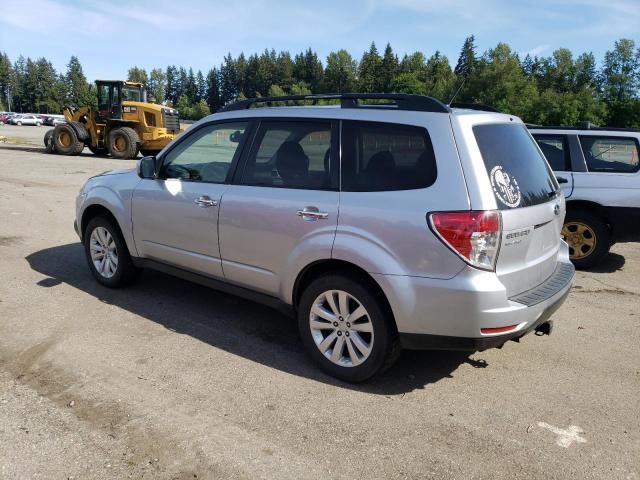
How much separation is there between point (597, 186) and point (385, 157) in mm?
4160

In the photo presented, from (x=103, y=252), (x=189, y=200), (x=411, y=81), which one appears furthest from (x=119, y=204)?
(x=411, y=81)

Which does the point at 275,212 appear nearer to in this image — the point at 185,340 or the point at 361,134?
the point at 361,134

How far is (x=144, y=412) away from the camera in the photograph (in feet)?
10.5

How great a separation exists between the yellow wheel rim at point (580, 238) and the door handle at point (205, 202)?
455cm

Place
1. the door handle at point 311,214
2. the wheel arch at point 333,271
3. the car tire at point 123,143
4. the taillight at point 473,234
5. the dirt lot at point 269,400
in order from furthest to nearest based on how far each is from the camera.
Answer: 1. the car tire at point 123,143
2. the door handle at point 311,214
3. the wheel arch at point 333,271
4. the taillight at point 473,234
5. the dirt lot at point 269,400

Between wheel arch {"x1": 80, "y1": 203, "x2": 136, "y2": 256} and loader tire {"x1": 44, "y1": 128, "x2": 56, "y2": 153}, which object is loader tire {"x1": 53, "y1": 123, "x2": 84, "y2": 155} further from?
wheel arch {"x1": 80, "y1": 203, "x2": 136, "y2": 256}

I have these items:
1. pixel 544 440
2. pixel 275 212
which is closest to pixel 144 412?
pixel 275 212

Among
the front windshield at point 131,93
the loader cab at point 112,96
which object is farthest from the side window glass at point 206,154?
the front windshield at point 131,93

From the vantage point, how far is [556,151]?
6.75m

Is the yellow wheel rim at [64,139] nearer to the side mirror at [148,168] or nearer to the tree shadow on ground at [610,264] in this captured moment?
the side mirror at [148,168]

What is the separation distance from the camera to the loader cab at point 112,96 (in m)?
21.0

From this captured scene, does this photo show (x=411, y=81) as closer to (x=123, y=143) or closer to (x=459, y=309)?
(x=123, y=143)

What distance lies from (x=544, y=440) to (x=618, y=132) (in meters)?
4.91

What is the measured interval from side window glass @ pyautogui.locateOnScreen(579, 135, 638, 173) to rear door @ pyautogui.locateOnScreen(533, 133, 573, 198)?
0.69ft
